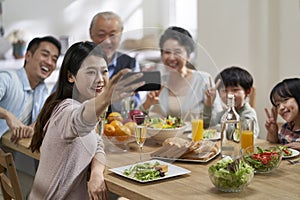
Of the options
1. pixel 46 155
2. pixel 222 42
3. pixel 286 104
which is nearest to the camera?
pixel 46 155

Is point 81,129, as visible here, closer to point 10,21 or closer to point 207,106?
point 207,106

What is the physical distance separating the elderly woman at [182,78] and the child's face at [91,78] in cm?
28

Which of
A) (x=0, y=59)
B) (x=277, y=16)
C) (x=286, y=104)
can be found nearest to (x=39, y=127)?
(x=286, y=104)

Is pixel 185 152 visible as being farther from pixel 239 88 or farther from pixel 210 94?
pixel 239 88

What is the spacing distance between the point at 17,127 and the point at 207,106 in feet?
3.26

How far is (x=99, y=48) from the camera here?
1.96 meters

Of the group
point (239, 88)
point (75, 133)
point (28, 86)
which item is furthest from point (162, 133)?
point (28, 86)

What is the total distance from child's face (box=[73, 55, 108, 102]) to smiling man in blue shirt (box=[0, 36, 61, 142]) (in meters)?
0.84

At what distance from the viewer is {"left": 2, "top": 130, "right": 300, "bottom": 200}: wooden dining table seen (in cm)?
161

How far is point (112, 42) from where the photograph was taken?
6.37 feet

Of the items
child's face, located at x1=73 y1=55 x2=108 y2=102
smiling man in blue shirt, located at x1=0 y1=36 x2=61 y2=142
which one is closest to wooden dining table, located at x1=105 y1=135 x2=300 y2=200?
child's face, located at x1=73 y1=55 x2=108 y2=102

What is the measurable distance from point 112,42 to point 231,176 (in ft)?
2.19

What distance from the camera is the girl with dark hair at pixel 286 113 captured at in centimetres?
235

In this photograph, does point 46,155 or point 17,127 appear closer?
point 46,155
